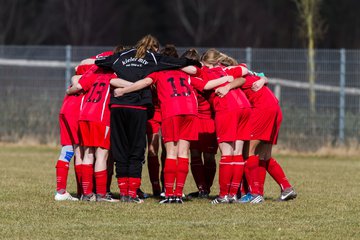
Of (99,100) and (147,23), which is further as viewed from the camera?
(147,23)

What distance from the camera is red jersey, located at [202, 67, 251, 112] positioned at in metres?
13.7

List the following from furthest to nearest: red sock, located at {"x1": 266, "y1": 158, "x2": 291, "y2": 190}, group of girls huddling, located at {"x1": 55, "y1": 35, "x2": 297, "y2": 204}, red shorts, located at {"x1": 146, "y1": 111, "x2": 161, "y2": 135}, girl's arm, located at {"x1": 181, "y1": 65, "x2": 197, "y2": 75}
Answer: red shorts, located at {"x1": 146, "y1": 111, "x2": 161, "y2": 135}, red sock, located at {"x1": 266, "y1": 158, "x2": 291, "y2": 190}, girl's arm, located at {"x1": 181, "y1": 65, "x2": 197, "y2": 75}, group of girls huddling, located at {"x1": 55, "y1": 35, "x2": 297, "y2": 204}

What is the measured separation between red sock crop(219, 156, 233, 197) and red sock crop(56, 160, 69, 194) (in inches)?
77.5

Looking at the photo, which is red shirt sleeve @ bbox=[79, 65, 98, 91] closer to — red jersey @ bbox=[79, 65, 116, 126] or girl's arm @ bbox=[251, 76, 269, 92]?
red jersey @ bbox=[79, 65, 116, 126]

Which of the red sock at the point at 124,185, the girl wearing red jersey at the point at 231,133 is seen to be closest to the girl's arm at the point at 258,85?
the girl wearing red jersey at the point at 231,133

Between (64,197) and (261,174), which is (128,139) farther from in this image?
(261,174)

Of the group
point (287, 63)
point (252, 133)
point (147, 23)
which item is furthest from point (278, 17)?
point (252, 133)

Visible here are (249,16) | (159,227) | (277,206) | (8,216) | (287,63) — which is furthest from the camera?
(249,16)

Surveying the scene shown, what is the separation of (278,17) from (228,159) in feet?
121

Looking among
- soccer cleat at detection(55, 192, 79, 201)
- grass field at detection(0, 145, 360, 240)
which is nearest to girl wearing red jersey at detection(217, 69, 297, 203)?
grass field at detection(0, 145, 360, 240)

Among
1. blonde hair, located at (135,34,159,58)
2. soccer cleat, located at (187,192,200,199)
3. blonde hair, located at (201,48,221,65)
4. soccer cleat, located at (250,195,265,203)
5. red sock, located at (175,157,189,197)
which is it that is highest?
blonde hair, located at (135,34,159,58)

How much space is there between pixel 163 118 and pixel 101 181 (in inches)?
42.8

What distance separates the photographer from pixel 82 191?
13984 mm

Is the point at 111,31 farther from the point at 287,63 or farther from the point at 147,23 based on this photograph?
the point at 287,63
